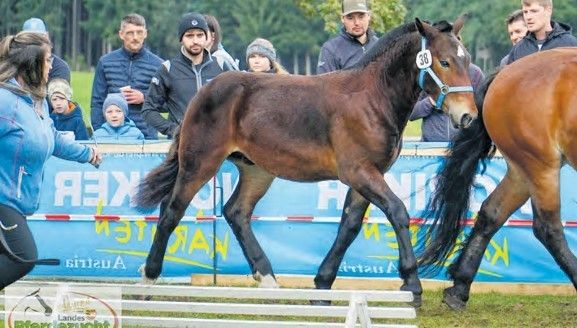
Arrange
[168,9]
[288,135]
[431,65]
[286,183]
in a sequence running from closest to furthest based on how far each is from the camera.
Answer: [431,65] < [288,135] < [286,183] < [168,9]

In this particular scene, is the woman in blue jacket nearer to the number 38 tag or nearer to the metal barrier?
the metal barrier

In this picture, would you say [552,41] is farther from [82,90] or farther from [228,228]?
[82,90]

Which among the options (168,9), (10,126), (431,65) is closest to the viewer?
(10,126)

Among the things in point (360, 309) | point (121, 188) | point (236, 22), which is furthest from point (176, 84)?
point (236, 22)

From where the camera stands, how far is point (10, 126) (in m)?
6.74

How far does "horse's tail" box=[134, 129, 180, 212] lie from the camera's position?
9375mm

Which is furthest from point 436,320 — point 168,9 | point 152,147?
point 168,9

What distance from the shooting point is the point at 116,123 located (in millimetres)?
10906

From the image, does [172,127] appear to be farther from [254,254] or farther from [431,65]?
[431,65]

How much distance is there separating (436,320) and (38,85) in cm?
329

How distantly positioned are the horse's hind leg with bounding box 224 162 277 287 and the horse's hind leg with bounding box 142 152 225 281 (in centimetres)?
44

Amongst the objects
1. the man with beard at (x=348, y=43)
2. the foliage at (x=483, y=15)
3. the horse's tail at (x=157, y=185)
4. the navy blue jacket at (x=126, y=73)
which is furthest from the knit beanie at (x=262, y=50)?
the foliage at (x=483, y=15)

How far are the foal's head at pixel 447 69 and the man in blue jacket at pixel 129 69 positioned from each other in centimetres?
408

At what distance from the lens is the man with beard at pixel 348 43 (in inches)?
408
